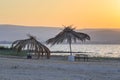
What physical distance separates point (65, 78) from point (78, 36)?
20.9 meters

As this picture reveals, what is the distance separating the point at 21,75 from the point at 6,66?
5937 mm

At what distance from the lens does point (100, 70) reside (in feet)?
100

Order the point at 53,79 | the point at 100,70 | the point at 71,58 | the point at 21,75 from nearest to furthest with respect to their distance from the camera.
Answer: the point at 53,79, the point at 21,75, the point at 100,70, the point at 71,58

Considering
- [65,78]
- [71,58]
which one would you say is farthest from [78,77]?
[71,58]

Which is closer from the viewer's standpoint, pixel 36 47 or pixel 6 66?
pixel 6 66

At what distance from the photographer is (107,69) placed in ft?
102

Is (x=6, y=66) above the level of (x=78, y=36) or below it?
below

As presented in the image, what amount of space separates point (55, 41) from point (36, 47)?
7.68 ft

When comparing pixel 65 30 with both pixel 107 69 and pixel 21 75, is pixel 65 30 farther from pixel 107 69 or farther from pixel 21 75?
pixel 21 75

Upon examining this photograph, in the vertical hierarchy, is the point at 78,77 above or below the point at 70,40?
below

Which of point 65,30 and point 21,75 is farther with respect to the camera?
point 65,30

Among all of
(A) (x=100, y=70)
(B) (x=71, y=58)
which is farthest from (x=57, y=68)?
(B) (x=71, y=58)

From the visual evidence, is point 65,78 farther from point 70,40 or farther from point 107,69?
point 70,40

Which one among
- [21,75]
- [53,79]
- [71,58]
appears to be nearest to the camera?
[53,79]
